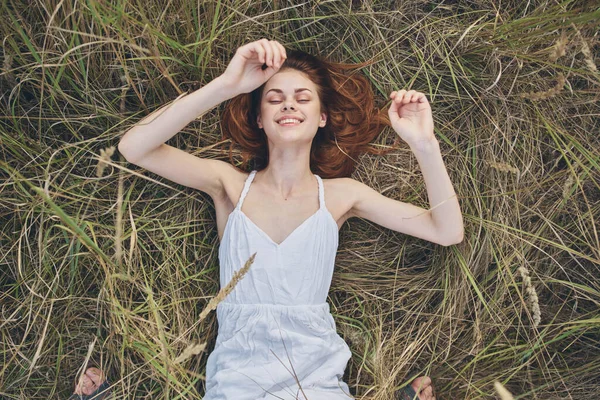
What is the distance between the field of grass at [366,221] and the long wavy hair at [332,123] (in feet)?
0.27

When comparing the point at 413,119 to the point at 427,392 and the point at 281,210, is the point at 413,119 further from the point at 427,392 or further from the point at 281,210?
the point at 427,392

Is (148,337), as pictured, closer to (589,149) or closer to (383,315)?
(383,315)

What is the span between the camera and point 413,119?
2512 mm

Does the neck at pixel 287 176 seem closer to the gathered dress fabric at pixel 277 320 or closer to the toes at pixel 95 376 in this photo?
the gathered dress fabric at pixel 277 320

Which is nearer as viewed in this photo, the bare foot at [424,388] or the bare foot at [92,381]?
the bare foot at [92,381]

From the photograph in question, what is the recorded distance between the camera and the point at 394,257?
3.00 m

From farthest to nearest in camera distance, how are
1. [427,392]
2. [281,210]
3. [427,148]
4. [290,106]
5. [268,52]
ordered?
[427,392] < [281,210] < [290,106] < [427,148] < [268,52]

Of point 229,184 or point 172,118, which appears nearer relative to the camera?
point 172,118

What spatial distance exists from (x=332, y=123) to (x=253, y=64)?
63cm

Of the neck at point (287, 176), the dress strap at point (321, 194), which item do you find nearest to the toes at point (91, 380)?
the neck at point (287, 176)

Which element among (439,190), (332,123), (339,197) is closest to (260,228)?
(339,197)

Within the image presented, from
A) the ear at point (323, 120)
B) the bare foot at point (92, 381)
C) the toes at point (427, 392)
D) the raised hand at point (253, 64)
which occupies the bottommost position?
the toes at point (427, 392)

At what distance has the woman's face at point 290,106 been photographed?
2.53m

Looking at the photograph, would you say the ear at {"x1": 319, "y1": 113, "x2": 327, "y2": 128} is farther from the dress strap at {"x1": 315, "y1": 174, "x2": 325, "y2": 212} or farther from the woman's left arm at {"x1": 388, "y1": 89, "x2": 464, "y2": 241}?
the woman's left arm at {"x1": 388, "y1": 89, "x2": 464, "y2": 241}
